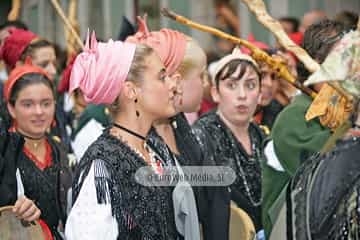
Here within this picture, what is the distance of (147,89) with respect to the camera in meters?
3.71

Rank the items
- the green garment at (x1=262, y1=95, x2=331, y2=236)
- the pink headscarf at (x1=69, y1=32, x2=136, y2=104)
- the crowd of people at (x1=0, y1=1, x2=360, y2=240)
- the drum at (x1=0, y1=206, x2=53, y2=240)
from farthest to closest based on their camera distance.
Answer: the green garment at (x1=262, y1=95, x2=331, y2=236), the drum at (x1=0, y1=206, x2=53, y2=240), the pink headscarf at (x1=69, y1=32, x2=136, y2=104), the crowd of people at (x1=0, y1=1, x2=360, y2=240)

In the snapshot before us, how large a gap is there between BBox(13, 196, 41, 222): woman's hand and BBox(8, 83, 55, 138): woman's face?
946 mm

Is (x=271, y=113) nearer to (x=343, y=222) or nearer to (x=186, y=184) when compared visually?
(x=186, y=184)

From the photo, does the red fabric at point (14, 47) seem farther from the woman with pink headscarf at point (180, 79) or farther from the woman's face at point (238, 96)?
the woman with pink headscarf at point (180, 79)

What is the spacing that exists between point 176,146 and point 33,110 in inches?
37.7

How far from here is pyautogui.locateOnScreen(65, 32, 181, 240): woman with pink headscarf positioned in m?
3.47

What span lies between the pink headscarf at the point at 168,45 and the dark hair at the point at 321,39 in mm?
566

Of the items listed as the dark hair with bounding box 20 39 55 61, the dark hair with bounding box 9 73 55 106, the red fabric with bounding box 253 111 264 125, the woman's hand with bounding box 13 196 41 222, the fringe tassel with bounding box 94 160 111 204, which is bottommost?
the woman's hand with bounding box 13 196 41 222

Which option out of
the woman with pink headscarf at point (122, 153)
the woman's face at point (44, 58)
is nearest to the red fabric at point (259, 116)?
the woman's face at point (44, 58)

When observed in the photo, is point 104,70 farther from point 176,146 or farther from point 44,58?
point 44,58

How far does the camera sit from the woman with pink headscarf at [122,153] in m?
3.47

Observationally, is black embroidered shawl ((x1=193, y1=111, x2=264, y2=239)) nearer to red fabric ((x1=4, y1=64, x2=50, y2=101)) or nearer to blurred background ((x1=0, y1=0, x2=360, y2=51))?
red fabric ((x1=4, y1=64, x2=50, y2=101))

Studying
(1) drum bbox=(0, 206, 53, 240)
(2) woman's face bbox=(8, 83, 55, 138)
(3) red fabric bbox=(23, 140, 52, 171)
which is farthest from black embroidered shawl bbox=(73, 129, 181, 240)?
(2) woman's face bbox=(8, 83, 55, 138)

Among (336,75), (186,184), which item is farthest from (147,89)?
(336,75)
